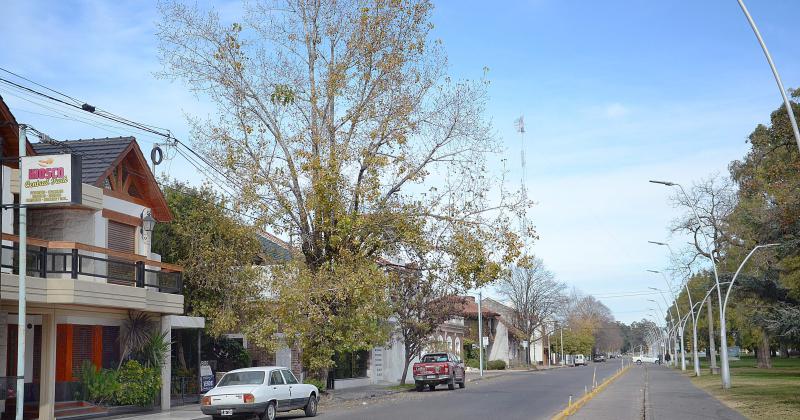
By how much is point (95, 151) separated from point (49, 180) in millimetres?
7979

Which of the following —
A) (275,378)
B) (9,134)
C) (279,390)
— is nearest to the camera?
(9,134)

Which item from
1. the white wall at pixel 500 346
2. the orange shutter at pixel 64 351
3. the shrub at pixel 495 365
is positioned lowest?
the shrub at pixel 495 365

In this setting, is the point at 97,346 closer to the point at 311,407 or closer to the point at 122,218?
the point at 122,218

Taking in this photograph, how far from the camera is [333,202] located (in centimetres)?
2794

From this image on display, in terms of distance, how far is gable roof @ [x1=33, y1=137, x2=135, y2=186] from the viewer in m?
24.6

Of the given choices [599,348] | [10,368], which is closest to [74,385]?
[10,368]

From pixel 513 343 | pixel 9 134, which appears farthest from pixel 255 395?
pixel 513 343

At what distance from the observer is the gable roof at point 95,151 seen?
24.6 m

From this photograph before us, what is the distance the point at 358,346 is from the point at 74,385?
975cm

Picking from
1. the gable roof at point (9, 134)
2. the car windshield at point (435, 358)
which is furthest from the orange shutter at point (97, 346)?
the car windshield at point (435, 358)

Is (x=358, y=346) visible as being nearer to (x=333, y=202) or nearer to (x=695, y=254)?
(x=333, y=202)

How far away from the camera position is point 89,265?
22734mm

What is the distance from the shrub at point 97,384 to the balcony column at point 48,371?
1.34 metres

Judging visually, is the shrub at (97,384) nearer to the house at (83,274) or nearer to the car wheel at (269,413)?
the house at (83,274)
